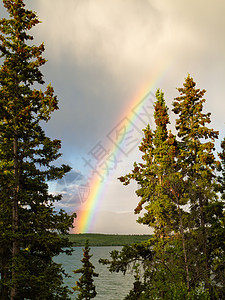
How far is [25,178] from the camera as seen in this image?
15.3 metres

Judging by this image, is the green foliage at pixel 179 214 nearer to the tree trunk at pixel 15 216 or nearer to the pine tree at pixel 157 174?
the pine tree at pixel 157 174

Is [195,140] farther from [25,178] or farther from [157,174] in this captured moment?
[25,178]

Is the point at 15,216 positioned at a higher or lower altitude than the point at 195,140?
lower

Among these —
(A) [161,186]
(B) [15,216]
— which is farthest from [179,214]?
(B) [15,216]

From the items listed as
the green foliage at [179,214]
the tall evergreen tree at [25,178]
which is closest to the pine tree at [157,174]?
the green foliage at [179,214]

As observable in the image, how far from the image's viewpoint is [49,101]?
1539cm

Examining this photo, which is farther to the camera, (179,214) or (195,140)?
(195,140)

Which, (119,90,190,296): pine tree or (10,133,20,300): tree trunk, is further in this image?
(119,90,190,296): pine tree

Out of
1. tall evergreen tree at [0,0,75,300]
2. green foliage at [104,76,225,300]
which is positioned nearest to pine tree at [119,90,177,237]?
green foliage at [104,76,225,300]

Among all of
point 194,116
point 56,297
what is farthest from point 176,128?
point 56,297

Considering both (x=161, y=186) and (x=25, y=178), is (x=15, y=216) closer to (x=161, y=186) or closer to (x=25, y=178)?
(x=25, y=178)

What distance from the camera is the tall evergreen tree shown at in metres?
13.2

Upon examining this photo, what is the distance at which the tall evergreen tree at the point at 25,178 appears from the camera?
13.2 m

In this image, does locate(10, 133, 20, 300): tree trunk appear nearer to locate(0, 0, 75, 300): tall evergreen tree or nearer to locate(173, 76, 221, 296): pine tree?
locate(0, 0, 75, 300): tall evergreen tree
